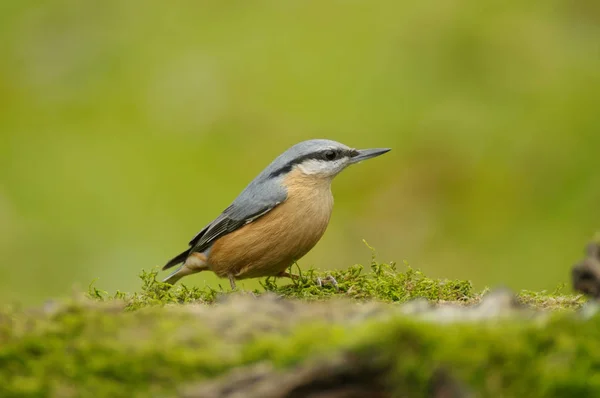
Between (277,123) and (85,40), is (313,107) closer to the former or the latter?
(277,123)

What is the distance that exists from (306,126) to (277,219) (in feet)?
21.8

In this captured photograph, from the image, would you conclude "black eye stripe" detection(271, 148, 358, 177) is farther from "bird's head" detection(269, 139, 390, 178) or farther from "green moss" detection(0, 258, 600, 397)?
"green moss" detection(0, 258, 600, 397)

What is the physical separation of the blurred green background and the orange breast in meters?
3.42

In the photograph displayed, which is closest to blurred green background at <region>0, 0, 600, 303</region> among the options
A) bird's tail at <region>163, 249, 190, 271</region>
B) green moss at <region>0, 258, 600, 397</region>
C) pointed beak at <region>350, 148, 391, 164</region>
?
bird's tail at <region>163, 249, 190, 271</region>

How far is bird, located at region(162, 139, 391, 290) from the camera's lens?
21.8 ft

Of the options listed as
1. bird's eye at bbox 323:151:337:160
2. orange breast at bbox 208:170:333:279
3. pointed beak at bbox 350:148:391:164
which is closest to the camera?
orange breast at bbox 208:170:333:279

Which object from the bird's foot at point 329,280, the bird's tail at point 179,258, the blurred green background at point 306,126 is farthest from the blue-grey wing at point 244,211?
the blurred green background at point 306,126

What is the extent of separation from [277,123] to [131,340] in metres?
10.2

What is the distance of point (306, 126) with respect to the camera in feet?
43.4

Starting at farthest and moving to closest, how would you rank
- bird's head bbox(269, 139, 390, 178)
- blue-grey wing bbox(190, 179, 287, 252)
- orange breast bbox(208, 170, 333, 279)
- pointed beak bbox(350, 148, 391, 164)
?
pointed beak bbox(350, 148, 391, 164) → bird's head bbox(269, 139, 390, 178) → blue-grey wing bbox(190, 179, 287, 252) → orange breast bbox(208, 170, 333, 279)

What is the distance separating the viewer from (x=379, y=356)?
2.89m

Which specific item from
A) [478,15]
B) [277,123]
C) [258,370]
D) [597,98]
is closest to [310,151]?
[258,370]

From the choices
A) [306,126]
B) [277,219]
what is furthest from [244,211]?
[306,126]

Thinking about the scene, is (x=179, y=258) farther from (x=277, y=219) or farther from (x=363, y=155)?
(x=363, y=155)
